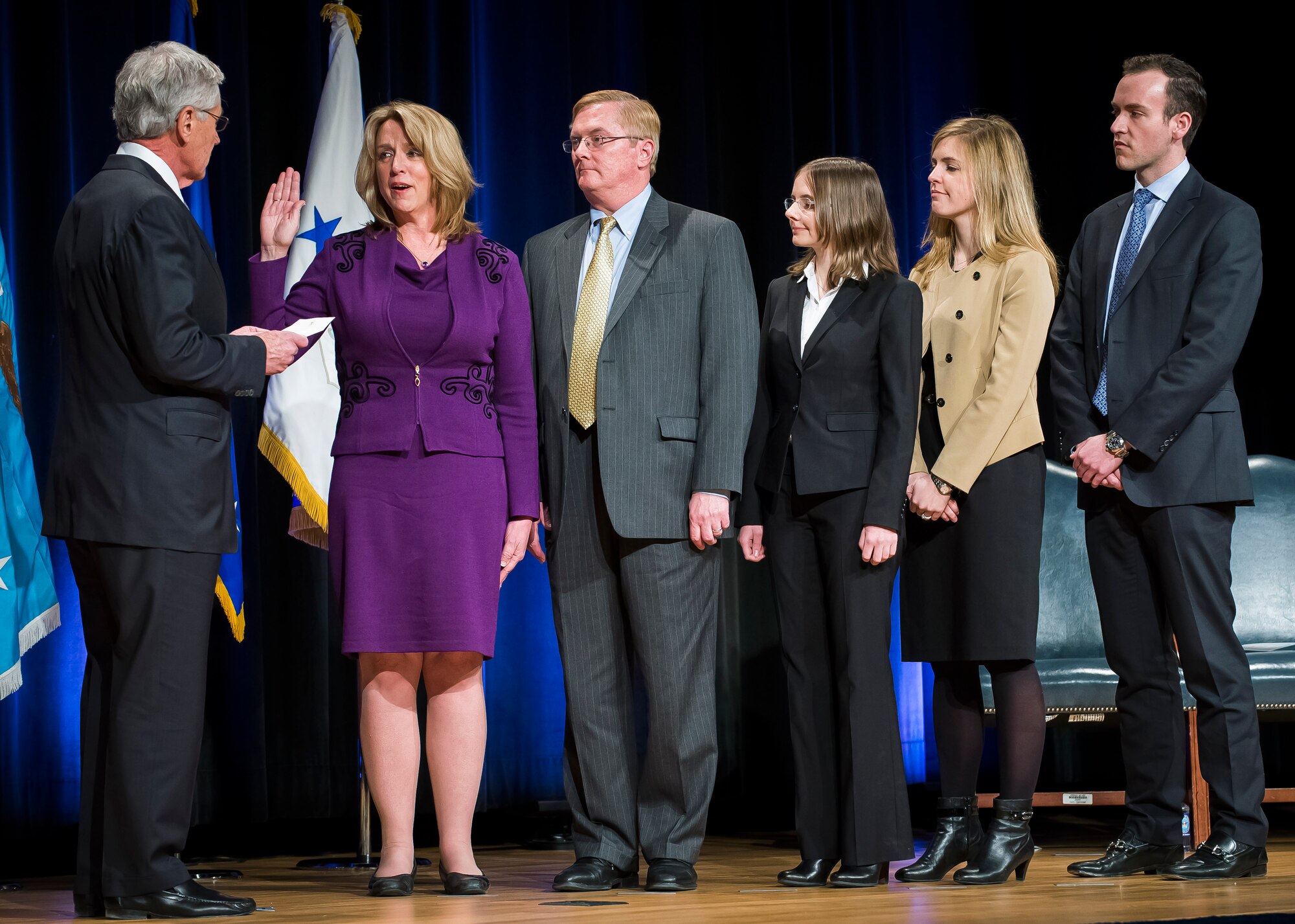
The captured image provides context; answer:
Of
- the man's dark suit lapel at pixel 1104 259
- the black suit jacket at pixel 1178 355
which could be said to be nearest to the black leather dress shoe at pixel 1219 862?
the black suit jacket at pixel 1178 355

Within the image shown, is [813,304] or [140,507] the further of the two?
[813,304]

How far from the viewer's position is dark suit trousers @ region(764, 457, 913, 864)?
2971 millimetres

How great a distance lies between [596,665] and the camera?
10.0 ft

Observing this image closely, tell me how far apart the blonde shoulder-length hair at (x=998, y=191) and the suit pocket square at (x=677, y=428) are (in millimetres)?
795

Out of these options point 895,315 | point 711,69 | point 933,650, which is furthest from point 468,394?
point 711,69

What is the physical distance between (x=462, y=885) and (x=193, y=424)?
106 centimetres

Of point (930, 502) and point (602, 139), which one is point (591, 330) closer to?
point (602, 139)

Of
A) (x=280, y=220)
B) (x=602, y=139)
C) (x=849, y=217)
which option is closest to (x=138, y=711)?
(x=280, y=220)

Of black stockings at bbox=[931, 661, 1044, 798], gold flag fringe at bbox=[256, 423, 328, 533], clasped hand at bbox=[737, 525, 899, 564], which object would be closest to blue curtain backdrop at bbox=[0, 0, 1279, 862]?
gold flag fringe at bbox=[256, 423, 328, 533]

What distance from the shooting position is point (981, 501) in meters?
3.15

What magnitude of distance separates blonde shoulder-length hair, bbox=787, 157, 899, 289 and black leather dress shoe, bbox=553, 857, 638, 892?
1.32 meters

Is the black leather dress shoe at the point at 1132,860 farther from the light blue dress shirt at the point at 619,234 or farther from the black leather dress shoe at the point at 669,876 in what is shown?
the light blue dress shirt at the point at 619,234

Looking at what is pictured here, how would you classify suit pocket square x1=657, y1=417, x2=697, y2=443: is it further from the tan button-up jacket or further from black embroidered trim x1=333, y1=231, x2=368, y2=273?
black embroidered trim x1=333, y1=231, x2=368, y2=273

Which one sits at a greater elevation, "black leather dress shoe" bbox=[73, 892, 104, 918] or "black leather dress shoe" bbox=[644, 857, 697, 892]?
"black leather dress shoe" bbox=[73, 892, 104, 918]
